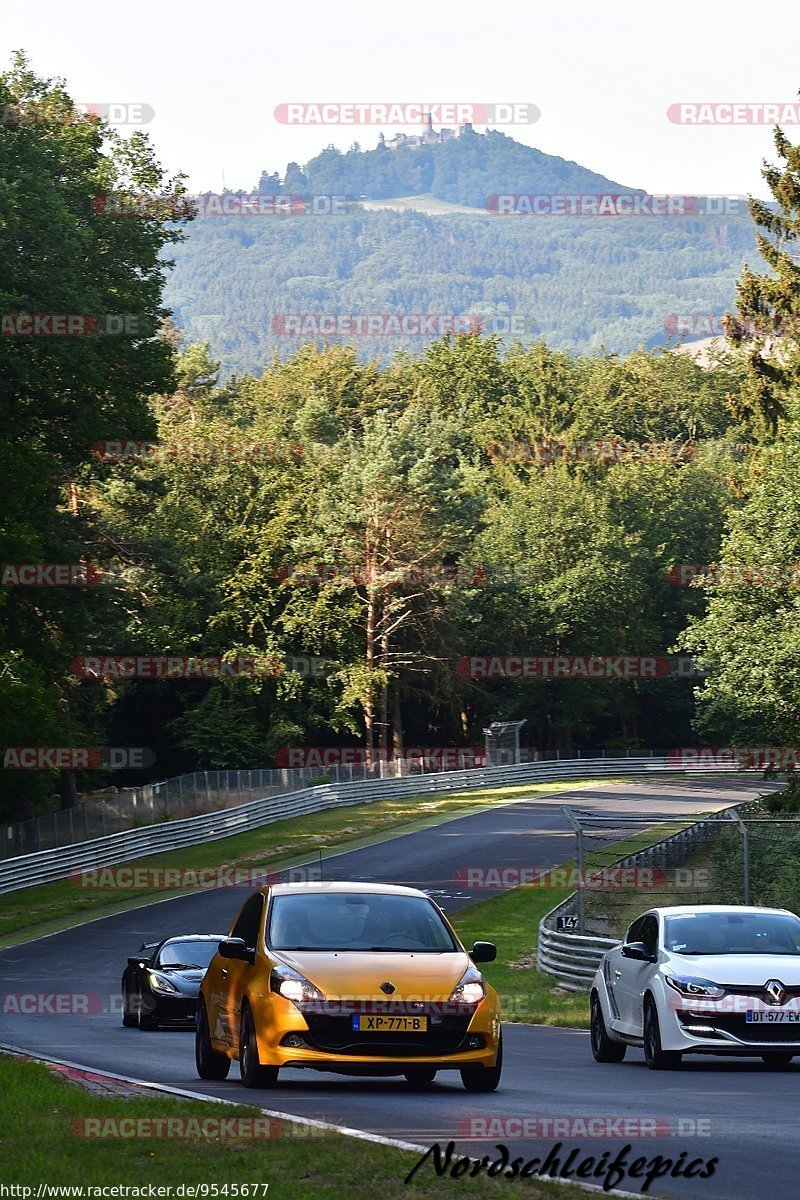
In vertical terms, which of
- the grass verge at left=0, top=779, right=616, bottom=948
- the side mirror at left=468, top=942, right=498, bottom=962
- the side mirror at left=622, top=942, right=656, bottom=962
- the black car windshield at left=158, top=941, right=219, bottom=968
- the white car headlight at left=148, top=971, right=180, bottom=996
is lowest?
the grass verge at left=0, top=779, right=616, bottom=948

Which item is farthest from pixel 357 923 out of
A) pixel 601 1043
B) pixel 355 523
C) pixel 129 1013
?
pixel 355 523

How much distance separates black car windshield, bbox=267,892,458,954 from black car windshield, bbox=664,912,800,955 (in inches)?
131

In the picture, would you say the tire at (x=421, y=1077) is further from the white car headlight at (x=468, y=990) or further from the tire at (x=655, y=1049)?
the tire at (x=655, y=1049)

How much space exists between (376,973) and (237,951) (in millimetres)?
1203

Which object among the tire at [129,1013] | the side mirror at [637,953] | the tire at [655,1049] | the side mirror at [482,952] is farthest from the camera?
the tire at [129,1013]

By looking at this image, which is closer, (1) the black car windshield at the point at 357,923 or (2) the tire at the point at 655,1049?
(1) the black car windshield at the point at 357,923

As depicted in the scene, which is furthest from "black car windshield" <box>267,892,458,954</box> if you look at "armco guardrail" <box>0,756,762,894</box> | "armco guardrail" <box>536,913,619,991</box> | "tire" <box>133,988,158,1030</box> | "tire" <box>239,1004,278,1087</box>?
"armco guardrail" <box>0,756,762,894</box>

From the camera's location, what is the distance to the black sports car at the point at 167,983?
2331 cm

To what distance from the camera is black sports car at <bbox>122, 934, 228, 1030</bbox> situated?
2331 cm

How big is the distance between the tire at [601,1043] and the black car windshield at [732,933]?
4.47 feet

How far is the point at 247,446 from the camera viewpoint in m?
77.6

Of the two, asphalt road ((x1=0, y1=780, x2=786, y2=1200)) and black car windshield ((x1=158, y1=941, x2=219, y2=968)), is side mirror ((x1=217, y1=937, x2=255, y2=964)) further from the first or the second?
black car windshield ((x1=158, y1=941, x2=219, y2=968))

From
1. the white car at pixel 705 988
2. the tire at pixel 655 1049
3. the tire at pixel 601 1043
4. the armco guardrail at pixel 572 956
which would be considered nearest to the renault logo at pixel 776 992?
the white car at pixel 705 988

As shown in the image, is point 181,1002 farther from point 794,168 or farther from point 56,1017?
point 794,168
